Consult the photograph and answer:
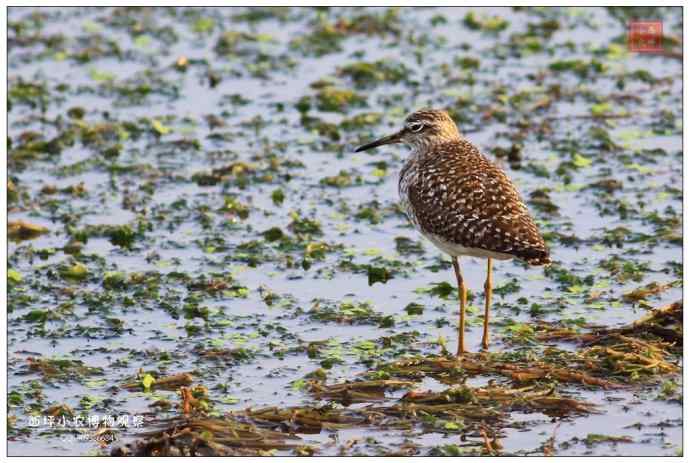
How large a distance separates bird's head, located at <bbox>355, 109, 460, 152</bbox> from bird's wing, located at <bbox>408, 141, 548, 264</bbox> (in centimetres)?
64

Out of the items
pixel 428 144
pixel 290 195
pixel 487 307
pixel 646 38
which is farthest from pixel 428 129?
pixel 646 38

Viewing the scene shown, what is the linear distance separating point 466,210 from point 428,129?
5.28 ft

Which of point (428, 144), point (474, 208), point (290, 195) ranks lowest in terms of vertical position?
point (290, 195)

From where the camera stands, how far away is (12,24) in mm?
20172

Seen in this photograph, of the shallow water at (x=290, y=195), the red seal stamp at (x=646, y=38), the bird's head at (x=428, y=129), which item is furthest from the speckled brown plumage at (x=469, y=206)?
the red seal stamp at (x=646, y=38)

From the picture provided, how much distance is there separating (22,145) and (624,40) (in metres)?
8.14

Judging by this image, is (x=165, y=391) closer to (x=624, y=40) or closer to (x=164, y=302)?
(x=164, y=302)

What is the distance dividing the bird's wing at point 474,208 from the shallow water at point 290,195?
90 centimetres

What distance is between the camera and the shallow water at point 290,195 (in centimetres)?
1053

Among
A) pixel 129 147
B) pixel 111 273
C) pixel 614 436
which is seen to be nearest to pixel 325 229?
pixel 111 273

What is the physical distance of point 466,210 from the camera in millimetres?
10734

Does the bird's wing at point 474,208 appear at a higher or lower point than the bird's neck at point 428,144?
lower

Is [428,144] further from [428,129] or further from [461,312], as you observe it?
[461,312]

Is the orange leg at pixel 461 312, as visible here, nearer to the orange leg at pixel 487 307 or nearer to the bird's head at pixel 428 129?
the orange leg at pixel 487 307
